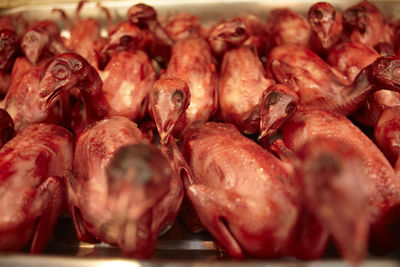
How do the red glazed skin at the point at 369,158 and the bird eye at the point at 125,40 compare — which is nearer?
the red glazed skin at the point at 369,158

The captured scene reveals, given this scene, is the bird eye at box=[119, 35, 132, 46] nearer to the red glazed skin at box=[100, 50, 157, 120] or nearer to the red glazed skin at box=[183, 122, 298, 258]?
the red glazed skin at box=[100, 50, 157, 120]

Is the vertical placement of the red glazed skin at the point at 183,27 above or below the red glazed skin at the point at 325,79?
above

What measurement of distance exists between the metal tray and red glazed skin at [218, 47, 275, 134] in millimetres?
739

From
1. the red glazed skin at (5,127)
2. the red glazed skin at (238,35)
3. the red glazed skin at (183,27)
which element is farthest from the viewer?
the red glazed skin at (183,27)

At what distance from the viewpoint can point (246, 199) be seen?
1.64 m

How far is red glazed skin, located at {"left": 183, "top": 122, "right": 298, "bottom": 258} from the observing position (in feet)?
5.20

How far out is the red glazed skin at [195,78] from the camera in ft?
7.55

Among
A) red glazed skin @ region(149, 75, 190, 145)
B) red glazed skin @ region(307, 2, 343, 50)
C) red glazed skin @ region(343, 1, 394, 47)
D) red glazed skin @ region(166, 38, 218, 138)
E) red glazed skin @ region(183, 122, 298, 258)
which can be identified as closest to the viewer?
red glazed skin @ region(183, 122, 298, 258)

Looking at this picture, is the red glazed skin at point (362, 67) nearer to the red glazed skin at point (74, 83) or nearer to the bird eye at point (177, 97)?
the bird eye at point (177, 97)

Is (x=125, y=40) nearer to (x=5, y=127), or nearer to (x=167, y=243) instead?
(x=5, y=127)

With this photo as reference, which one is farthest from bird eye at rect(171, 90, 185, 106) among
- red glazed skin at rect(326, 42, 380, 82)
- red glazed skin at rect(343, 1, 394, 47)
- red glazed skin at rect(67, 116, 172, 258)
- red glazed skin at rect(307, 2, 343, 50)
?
red glazed skin at rect(343, 1, 394, 47)

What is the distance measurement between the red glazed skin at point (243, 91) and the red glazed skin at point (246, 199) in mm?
461

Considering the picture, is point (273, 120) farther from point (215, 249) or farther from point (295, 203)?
point (215, 249)

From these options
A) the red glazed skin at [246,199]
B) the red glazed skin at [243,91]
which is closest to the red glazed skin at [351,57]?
the red glazed skin at [243,91]
